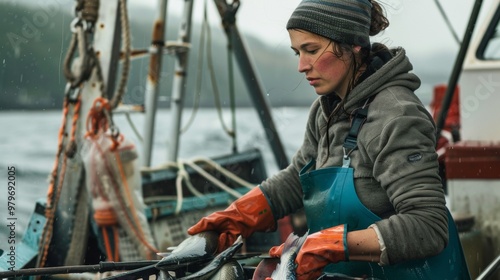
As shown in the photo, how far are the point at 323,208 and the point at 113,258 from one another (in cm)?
331

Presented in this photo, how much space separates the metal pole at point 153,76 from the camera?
760 centimetres

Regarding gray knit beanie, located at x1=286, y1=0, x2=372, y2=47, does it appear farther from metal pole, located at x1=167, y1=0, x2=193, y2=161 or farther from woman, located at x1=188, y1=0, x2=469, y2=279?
metal pole, located at x1=167, y1=0, x2=193, y2=161

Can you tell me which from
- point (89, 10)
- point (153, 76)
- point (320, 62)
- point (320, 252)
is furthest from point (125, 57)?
point (320, 252)

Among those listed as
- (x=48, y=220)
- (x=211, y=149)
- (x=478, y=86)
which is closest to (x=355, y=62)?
(x=48, y=220)

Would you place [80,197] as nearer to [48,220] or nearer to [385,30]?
[48,220]

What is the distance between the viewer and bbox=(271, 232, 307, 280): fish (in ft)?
8.52

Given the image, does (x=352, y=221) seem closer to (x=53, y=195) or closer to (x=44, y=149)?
(x=53, y=195)

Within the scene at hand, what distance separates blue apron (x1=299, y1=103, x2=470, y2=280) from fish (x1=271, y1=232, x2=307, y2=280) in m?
0.14

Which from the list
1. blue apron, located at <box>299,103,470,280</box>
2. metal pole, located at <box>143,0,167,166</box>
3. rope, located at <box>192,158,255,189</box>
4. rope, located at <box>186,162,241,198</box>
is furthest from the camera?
rope, located at <box>192,158,255,189</box>

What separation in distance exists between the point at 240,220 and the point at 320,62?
740 mm

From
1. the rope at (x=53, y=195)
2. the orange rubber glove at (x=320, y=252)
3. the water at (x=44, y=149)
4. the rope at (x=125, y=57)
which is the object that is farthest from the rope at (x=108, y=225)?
the water at (x=44, y=149)

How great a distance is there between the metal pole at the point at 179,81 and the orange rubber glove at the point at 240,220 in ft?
15.4

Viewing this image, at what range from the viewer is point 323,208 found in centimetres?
288

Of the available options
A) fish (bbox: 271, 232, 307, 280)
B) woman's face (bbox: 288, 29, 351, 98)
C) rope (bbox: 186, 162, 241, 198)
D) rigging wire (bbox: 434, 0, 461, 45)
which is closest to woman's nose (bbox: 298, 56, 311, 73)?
woman's face (bbox: 288, 29, 351, 98)
